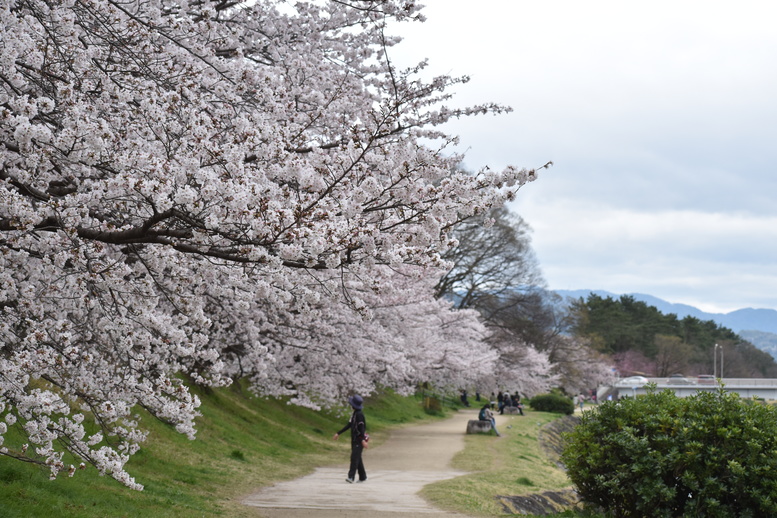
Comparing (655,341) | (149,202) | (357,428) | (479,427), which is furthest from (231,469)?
(655,341)

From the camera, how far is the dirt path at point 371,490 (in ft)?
31.8

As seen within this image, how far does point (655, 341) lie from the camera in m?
93.3

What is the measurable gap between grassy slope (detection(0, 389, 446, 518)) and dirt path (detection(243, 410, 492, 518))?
1.57 feet

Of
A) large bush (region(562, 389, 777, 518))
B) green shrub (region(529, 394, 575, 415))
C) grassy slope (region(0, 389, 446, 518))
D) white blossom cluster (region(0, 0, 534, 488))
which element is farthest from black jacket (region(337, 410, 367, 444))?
green shrub (region(529, 394, 575, 415))

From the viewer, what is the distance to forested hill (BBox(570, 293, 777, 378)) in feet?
297

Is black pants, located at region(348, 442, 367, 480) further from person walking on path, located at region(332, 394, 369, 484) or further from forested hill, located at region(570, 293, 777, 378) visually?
forested hill, located at region(570, 293, 777, 378)

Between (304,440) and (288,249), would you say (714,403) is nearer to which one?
(288,249)

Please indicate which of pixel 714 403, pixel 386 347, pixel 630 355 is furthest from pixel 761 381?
pixel 714 403

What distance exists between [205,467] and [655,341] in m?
89.4

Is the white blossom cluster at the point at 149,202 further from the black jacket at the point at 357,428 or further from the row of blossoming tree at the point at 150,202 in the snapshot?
the black jacket at the point at 357,428

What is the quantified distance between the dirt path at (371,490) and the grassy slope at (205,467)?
48cm

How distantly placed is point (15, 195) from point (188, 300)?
78.3 inches

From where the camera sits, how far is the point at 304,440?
64.3ft

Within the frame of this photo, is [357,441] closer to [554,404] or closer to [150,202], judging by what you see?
[150,202]
